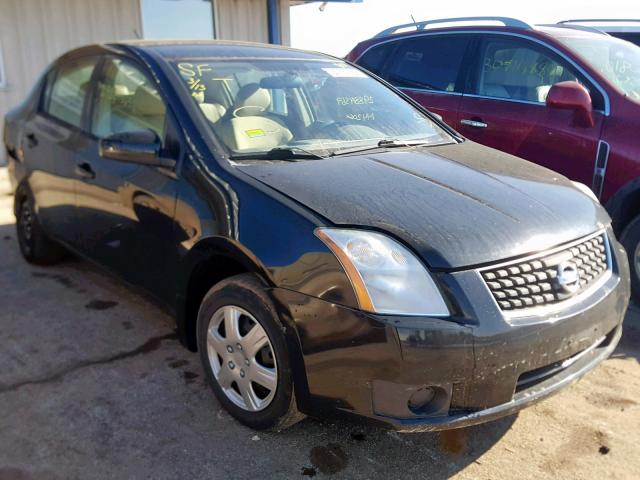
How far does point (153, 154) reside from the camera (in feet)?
10.0

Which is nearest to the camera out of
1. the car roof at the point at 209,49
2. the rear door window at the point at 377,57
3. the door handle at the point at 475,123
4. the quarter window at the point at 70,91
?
the car roof at the point at 209,49

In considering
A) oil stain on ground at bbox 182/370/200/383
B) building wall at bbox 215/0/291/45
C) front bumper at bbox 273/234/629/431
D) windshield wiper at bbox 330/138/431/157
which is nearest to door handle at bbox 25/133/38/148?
oil stain on ground at bbox 182/370/200/383

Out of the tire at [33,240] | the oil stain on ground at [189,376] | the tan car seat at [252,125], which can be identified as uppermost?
the tan car seat at [252,125]

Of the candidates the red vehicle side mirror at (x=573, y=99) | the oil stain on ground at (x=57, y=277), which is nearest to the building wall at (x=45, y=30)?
the oil stain on ground at (x=57, y=277)

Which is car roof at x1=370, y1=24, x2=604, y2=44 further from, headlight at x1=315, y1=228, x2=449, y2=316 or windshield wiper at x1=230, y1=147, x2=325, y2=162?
headlight at x1=315, y1=228, x2=449, y2=316

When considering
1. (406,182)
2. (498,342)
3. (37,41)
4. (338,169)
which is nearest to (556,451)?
(498,342)

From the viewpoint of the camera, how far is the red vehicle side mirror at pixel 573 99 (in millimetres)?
4121

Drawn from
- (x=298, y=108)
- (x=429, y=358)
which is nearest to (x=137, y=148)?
(x=298, y=108)

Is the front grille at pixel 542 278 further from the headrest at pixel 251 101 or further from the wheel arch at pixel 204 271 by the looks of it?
the headrest at pixel 251 101

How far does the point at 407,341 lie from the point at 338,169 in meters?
1.00

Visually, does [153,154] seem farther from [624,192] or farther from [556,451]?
[624,192]

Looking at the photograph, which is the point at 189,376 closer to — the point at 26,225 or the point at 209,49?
the point at 209,49

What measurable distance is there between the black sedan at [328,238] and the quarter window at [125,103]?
0.01 meters

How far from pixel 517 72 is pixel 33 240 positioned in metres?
3.95
